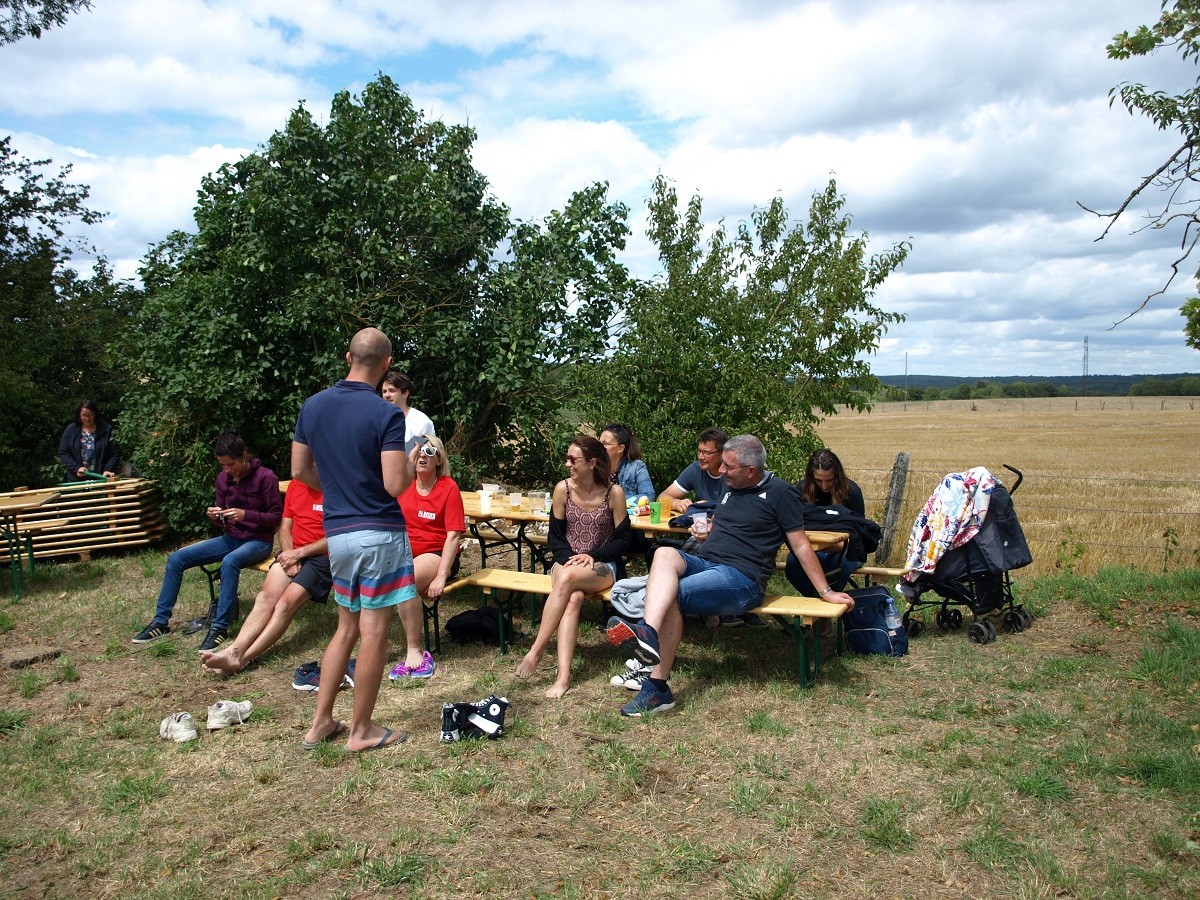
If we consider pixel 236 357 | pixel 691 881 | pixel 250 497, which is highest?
pixel 236 357

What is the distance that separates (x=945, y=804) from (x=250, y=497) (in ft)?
15.0

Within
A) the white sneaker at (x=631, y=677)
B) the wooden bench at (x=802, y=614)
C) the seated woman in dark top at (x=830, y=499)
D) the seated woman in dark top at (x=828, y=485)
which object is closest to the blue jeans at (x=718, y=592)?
the wooden bench at (x=802, y=614)

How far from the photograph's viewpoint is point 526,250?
30.8 ft

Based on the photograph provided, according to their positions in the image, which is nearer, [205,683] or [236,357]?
[205,683]

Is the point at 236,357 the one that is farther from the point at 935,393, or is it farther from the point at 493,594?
the point at 935,393

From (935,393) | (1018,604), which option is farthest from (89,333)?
(935,393)

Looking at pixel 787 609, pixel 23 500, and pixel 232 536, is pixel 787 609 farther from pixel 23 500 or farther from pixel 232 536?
pixel 23 500

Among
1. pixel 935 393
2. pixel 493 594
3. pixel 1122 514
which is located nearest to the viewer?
pixel 493 594

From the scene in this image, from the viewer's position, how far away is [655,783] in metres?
3.94

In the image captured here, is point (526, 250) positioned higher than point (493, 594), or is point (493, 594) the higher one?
point (526, 250)

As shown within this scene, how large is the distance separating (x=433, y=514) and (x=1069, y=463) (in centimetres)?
2311

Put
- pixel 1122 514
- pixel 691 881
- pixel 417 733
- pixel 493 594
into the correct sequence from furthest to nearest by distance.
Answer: pixel 1122 514 → pixel 493 594 → pixel 417 733 → pixel 691 881

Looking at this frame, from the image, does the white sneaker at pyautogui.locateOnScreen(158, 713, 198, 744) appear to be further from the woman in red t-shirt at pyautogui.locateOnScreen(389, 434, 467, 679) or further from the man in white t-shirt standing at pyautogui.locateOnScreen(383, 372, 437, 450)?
the man in white t-shirt standing at pyautogui.locateOnScreen(383, 372, 437, 450)

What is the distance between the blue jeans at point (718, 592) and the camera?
4.97 metres
